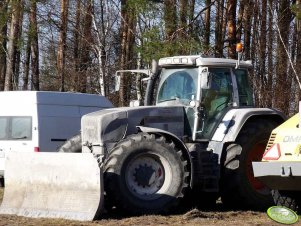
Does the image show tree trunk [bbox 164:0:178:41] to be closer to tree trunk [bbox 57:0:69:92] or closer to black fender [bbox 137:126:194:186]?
tree trunk [bbox 57:0:69:92]

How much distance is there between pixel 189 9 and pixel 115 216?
13.9 metres

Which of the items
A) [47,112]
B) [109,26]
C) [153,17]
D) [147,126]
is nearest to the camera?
[147,126]

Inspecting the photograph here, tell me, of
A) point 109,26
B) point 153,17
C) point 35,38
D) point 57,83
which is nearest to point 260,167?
point 153,17

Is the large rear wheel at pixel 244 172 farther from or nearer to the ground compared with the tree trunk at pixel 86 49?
nearer to the ground

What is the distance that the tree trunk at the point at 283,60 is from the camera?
2584 centimetres

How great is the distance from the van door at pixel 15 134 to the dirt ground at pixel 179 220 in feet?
17.6

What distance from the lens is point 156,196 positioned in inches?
433

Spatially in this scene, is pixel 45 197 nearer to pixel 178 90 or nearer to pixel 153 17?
pixel 178 90

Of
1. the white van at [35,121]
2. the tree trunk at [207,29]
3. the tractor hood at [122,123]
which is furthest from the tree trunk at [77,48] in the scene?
the tractor hood at [122,123]

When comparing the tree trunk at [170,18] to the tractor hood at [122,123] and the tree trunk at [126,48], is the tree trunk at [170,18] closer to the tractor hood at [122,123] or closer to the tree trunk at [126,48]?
the tree trunk at [126,48]

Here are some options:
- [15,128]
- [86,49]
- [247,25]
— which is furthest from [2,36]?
[15,128]

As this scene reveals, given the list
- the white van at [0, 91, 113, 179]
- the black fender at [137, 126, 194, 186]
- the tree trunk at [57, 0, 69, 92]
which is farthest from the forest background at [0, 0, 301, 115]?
the black fender at [137, 126, 194, 186]

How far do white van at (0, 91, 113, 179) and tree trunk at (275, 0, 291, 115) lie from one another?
1064 centimetres

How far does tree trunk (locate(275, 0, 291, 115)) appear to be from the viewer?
25.8 meters
